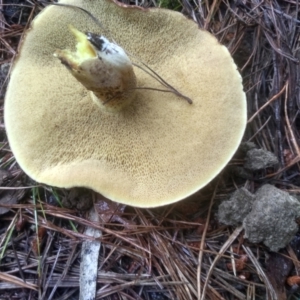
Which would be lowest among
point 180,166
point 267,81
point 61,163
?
point 61,163

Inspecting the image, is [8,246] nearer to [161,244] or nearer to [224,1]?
[161,244]

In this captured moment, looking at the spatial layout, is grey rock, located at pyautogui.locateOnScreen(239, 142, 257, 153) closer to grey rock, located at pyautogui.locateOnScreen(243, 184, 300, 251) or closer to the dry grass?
the dry grass

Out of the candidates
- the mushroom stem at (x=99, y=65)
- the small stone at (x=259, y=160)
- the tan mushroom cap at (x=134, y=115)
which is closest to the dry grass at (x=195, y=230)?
the small stone at (x=259, y=160)

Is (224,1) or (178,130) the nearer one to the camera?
(178,130)

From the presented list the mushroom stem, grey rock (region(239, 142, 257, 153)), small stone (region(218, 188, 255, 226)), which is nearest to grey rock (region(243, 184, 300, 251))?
small stone (region(218, 188, 255, 226))

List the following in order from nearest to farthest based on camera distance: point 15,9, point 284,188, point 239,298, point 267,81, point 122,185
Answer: point 122,185
point 239,298
point 284,188
point 267,81
point 15,9

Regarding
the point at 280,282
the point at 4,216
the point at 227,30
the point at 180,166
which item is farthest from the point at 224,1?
the point at 4,216
